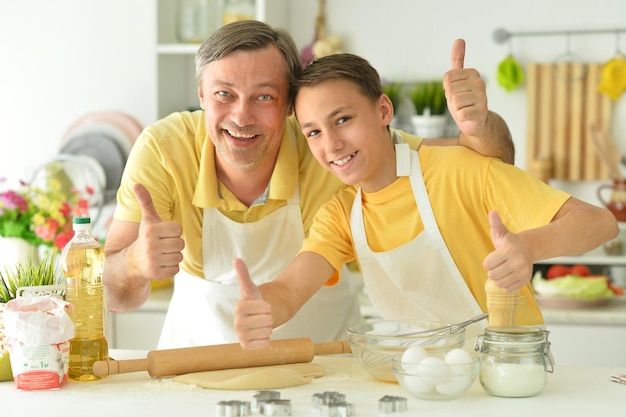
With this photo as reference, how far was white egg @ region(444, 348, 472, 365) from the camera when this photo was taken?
4.75 ft

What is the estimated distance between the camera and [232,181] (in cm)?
212

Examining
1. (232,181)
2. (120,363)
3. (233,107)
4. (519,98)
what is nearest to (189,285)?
(232,181)

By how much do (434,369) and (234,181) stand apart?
84cm

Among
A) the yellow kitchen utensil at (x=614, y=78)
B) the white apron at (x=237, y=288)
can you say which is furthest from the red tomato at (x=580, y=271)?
the white apron at (x=237, y=288)

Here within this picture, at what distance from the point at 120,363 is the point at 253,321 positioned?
271mm

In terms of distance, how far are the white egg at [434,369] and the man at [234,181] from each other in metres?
0.53

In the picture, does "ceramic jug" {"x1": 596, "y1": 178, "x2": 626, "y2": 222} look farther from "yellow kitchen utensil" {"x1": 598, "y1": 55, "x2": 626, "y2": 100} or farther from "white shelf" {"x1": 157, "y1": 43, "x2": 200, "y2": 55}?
"white shelf" {"x1": 157, "y1": 43, "x2": 200, "y2": 55}

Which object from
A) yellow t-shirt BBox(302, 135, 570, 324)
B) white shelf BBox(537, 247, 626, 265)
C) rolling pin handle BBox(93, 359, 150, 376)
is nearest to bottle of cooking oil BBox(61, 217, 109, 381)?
rolling pin handle BBox(93, 359, 150, 376)

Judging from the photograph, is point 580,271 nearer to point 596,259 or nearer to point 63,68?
point 596,259

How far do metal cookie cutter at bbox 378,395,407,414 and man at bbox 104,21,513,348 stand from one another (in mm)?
600

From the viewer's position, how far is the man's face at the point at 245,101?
1962 mm

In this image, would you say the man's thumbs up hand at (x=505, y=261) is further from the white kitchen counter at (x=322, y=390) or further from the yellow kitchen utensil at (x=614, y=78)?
the yellow kitchen utensil at (x=614, y=78)

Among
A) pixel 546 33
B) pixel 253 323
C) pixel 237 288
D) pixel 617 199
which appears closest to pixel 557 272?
pixel 617 199

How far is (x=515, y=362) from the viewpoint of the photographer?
145 cm
